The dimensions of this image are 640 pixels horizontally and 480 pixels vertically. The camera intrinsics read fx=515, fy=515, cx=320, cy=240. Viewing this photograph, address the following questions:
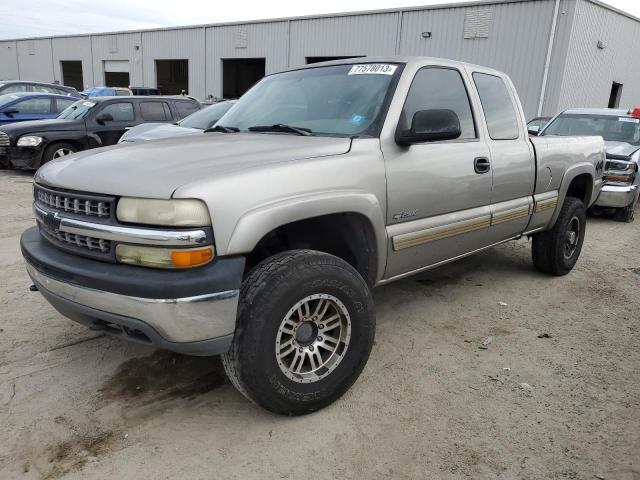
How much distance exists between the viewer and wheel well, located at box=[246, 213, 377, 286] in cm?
287

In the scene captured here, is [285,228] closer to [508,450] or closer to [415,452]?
[415,452]

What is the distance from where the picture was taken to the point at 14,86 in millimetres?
14961

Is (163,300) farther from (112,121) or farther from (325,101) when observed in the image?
(112,121)

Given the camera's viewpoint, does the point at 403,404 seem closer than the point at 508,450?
No

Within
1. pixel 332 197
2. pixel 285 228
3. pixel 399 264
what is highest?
pixel 332 197

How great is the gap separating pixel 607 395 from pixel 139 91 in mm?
25459

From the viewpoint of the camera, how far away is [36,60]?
139 feet

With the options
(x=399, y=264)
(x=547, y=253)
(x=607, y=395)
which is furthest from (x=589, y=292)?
(x=399, y=264)

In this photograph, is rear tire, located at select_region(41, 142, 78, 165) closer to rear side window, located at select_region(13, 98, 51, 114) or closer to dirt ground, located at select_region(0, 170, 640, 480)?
rear side window, located at select_region(13, 98, 51, 114)

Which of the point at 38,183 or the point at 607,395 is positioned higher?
the point at 38,183

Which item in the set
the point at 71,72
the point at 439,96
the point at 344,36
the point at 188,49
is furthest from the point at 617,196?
the point at 71,72

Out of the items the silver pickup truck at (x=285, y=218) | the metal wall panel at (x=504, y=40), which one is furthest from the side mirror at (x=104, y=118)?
the metal wall panel at (x=504, y=40)

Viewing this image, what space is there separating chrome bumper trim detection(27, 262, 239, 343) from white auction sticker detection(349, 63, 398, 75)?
183 cm

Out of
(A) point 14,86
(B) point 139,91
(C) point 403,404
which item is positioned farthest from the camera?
(B) point 139,91
